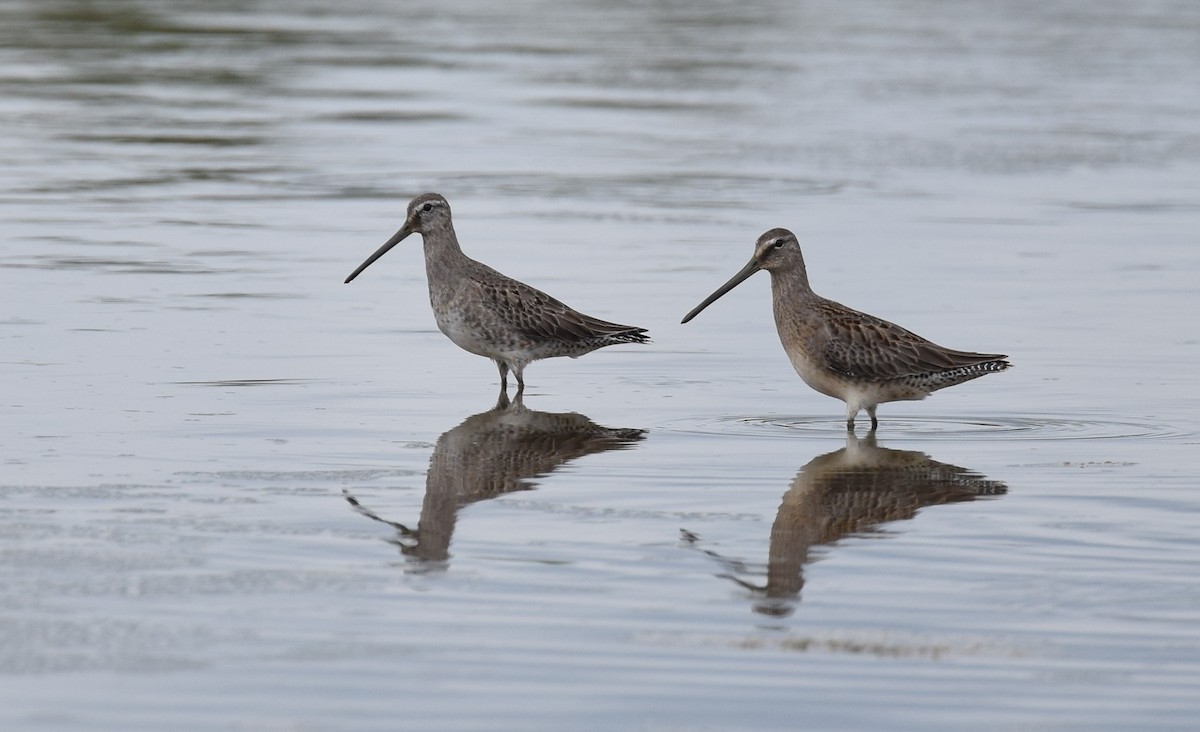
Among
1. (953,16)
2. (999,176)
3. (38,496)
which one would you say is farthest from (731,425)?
(953,16)

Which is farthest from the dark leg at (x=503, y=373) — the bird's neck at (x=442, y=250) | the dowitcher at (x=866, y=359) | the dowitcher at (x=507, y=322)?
the dowitcher at (x=866, y=359)

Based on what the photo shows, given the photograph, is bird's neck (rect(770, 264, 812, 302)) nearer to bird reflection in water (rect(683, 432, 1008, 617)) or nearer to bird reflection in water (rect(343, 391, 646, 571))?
bird reflection in water (rect(683, 432, 1008, 617))

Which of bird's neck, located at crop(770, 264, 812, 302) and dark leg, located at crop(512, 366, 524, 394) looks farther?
dark leg, located at crop(512, 366, 524, 394)

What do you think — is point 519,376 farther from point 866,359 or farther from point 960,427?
point 960,427

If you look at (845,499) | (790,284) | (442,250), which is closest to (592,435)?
(790,284)

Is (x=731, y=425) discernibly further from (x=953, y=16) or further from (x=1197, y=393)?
(x=953, y=16)

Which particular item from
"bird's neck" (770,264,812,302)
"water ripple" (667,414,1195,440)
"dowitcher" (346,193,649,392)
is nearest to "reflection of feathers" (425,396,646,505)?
"water ripple" (667,414,1195,440)

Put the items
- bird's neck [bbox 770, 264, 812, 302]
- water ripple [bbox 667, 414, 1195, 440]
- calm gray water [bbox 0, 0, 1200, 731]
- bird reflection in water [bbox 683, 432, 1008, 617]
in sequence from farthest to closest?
1. bird's neck [bbox 770, 264, 812, 302]
2. water ripple [bbox 667, 414, 1195, 440]
3. bird reflection in water [bbox 683, 432, 1008, 617]
4. calm gray water [bbox 0, 0, 1200, 731]

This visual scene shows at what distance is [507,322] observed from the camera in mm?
11023

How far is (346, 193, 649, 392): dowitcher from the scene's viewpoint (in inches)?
435

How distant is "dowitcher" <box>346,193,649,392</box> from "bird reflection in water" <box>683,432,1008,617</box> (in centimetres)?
207

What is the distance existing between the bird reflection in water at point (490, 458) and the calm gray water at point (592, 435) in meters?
0.03

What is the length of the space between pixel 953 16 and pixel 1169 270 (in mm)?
24607

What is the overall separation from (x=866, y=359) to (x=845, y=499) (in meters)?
1.77
